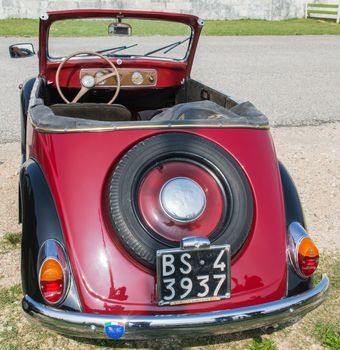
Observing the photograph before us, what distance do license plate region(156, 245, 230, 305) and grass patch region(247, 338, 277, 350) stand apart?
55cm

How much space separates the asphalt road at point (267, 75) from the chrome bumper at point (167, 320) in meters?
4.07

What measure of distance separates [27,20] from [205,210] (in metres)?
17.9

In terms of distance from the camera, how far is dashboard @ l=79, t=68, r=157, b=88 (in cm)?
432

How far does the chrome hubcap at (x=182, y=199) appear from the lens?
2.43 meters

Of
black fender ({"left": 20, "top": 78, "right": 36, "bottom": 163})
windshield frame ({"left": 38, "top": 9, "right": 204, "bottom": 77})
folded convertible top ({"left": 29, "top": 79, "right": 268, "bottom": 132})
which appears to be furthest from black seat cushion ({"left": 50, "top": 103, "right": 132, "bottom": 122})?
windshield frame ({"left": 38, "top": 9, "right": 204, "bottom": 77})

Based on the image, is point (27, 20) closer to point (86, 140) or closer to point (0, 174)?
point (0, 174)

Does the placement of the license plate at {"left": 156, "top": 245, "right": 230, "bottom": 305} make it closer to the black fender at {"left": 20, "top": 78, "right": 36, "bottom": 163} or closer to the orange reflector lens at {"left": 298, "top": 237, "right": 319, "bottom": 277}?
the orange reflector lens at {"left": 298, "top": 237, "right": 319, "bottom": 277}

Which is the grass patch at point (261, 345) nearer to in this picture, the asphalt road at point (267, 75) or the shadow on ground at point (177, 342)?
the shadow on ground at point (177, 342)

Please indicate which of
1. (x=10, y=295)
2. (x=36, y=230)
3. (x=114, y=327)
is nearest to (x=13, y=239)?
(x=10, y=295)

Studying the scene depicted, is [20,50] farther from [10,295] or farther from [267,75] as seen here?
[267,75]

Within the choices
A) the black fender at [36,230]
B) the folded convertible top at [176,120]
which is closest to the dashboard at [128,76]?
the folded convertible top at [176,120]

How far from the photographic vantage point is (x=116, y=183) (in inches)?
94.0

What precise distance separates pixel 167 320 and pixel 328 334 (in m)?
1.13

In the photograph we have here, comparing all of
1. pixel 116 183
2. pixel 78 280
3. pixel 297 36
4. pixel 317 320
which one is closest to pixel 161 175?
pixel 116 183
